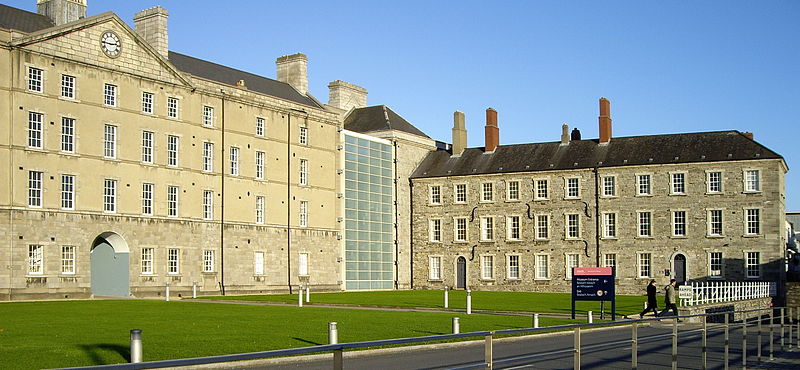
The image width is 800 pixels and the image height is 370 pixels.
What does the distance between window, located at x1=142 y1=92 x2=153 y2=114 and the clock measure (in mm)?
2955

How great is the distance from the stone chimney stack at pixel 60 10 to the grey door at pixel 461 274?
117 feet

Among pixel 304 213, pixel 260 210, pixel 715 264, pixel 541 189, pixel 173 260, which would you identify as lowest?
pixel 715 264

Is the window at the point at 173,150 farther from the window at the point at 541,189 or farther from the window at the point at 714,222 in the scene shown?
the window at the point at 714,222

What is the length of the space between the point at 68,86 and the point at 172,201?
9632mm

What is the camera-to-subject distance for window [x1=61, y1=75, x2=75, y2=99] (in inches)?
1873

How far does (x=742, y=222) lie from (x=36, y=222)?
46808mm

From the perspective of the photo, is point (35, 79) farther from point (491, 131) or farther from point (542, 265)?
point (542, 265)

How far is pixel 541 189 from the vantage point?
71812 millimetres

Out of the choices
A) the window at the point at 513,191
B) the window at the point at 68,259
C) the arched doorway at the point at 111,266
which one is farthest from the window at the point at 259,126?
the window at the point at 513,191

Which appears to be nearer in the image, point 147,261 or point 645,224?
point 147,261

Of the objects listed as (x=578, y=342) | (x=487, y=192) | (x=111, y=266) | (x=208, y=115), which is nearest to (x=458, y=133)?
(x=487, y=192)

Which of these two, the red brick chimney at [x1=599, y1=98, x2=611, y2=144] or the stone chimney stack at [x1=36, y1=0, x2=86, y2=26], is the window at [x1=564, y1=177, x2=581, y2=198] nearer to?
the red brick chimney at [x1=599, y1=98, x2=611, y2=144]

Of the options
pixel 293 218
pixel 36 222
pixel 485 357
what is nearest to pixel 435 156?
pixel 293 218

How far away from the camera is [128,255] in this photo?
165ft
